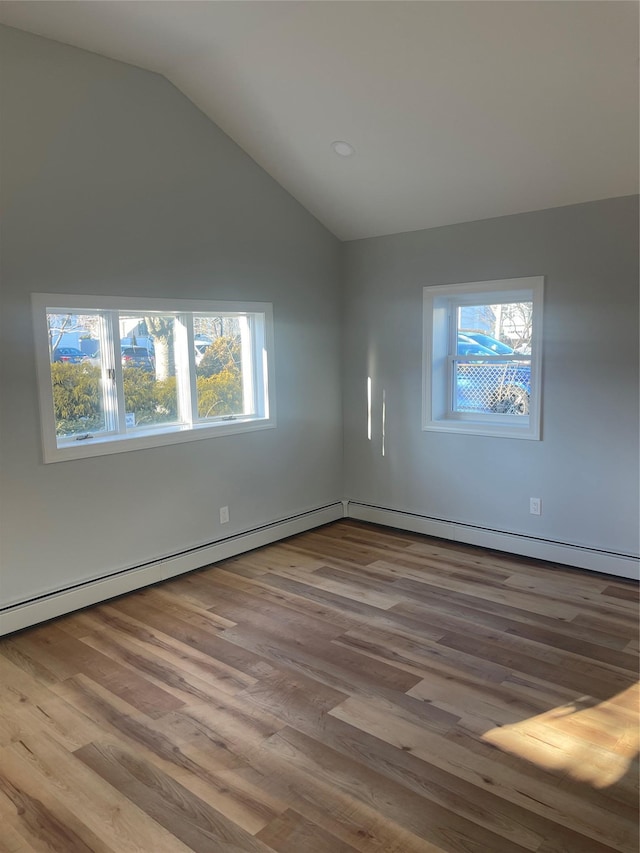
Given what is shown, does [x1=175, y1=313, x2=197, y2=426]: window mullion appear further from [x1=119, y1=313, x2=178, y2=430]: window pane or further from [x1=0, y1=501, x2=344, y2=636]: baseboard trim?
[x1=0, y1=501, x2=344, y2=636]: baseboard trim

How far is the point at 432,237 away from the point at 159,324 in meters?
2.02

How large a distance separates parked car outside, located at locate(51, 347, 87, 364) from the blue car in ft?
8.59

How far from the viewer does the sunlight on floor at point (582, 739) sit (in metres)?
2.28

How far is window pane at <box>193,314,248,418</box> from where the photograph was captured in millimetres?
4285

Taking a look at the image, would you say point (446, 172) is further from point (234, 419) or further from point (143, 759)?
point (143, 759)

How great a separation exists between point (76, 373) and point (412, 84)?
238 centimetres

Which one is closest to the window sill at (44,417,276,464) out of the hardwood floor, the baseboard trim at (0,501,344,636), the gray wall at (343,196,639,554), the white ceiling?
the baseboard trim at (0,501,344,636)

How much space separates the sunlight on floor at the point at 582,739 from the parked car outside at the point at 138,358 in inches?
108

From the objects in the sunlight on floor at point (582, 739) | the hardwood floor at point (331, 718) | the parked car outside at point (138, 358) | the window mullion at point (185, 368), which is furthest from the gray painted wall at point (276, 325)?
the sunlight on floor at point (582, 739)

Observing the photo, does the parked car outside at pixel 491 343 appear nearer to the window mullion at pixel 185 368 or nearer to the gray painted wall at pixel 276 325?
the gray painted wall at pixel 276 325

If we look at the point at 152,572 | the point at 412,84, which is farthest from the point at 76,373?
the point at 412,84

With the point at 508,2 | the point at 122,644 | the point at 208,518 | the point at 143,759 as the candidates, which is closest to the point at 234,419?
the point at 208,518

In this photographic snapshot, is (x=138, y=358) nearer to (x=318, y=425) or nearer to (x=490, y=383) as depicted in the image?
(x=318, y=425)

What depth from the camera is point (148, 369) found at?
13.0 ft
